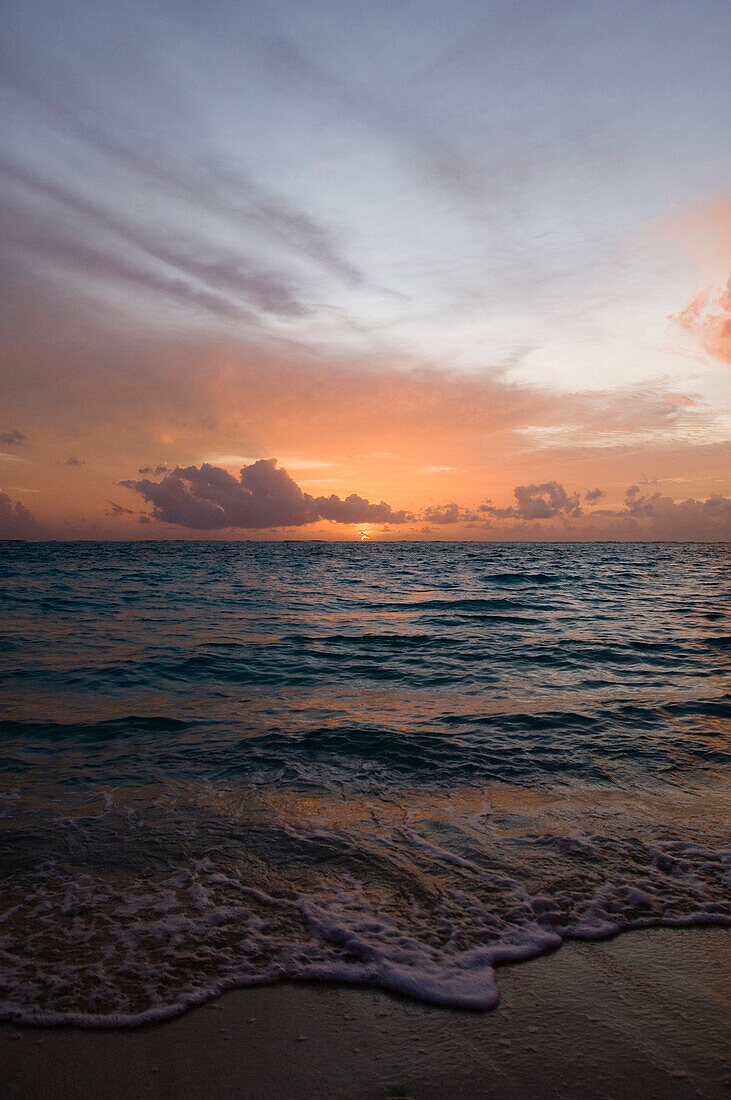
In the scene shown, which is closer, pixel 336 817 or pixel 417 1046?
pixel 417 1046

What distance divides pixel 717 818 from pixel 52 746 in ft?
24.9

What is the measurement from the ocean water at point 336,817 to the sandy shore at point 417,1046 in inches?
6.8

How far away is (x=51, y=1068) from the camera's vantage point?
2.87m

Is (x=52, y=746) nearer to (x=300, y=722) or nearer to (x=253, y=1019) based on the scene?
(x=300, y=722)

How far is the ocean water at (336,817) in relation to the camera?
377 centimetres

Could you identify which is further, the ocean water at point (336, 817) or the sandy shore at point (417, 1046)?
the ocean water at point (336, 817)

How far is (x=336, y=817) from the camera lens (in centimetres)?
571

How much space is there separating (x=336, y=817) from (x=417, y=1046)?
2682 millimetres

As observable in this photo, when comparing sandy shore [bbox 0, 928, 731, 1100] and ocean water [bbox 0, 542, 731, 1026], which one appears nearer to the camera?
sandy shore [bbox 0, 928, 731, 1100]

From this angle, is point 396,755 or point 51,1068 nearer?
point 51,1068

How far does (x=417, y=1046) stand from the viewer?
3086 millimetres

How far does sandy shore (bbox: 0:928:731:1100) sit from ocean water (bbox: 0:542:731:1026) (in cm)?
17

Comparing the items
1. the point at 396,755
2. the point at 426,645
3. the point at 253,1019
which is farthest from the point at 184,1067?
the point at 426,645

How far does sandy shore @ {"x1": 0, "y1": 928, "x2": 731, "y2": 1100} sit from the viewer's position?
2.81 metres
